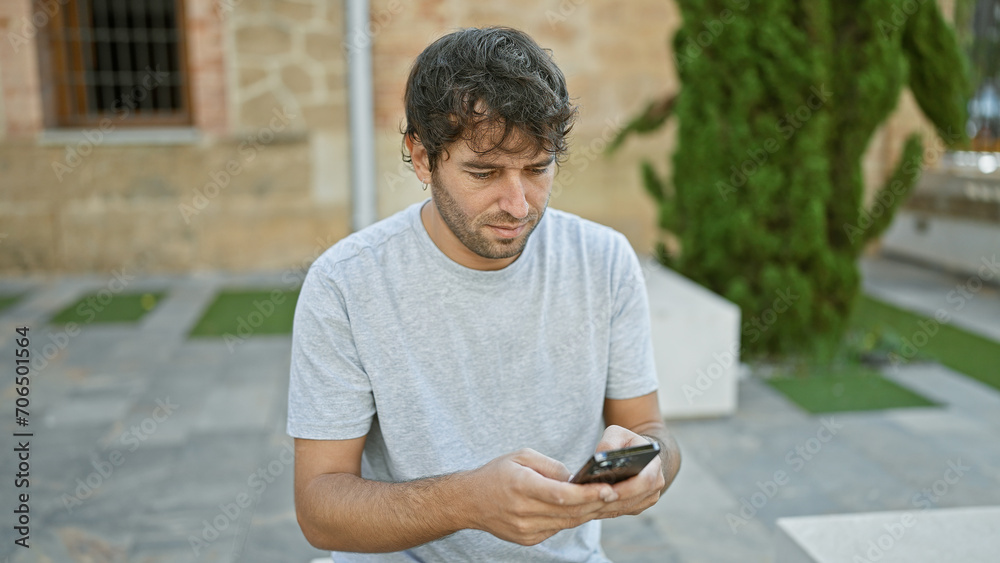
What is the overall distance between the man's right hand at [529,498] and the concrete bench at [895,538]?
76 centimetres

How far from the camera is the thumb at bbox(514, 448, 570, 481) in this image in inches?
Answer: 51.7

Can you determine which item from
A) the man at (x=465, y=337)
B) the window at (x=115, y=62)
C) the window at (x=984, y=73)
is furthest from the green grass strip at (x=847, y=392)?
the window at (x=115, y=62)

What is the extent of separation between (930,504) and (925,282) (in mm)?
4444

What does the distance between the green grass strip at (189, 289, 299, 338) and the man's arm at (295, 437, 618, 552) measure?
440 centimetres

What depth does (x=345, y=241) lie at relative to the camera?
1.69 metres

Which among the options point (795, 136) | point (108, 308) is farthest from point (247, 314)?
point (795, 136)

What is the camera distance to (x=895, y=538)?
6.11 ft

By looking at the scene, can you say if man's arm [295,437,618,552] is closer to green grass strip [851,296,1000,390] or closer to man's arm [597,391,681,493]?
man's arm [597,391,681,493]

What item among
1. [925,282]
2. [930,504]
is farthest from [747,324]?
[925,282]

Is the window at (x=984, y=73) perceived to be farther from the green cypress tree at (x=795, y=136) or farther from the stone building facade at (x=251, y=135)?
the green cypress tree at (x=795, y=136)

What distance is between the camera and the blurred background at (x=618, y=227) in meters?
3.39

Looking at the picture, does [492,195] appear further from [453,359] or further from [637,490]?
[637,490]

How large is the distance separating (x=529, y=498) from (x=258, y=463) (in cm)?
274

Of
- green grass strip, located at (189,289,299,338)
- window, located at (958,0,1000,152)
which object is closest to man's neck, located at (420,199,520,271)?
green grass strip, located at (189,289,299,338)
